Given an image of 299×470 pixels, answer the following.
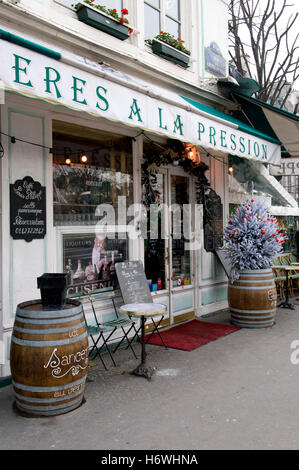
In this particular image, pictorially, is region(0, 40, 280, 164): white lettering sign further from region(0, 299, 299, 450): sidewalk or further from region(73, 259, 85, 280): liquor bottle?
region(0, 299, 299, 450): sidewalk

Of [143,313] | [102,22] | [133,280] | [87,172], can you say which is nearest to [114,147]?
[87,172]

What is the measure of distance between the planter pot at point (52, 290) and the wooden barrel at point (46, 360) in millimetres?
91

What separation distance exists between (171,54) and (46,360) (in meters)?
5.15

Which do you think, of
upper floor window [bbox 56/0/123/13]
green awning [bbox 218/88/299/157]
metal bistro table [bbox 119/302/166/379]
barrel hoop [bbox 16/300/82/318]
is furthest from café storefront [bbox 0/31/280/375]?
upper floor window [bbox 56/0/123/13]

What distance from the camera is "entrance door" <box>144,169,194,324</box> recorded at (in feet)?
21.1

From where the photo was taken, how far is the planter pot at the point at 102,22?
5.12 metres

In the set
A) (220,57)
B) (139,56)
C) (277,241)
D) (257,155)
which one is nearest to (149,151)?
(139,56)

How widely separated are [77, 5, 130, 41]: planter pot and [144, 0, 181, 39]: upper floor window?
34.3 inches

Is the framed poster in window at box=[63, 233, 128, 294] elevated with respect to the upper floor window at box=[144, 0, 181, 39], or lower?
lower

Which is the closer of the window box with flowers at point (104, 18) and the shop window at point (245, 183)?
the window box with flowers at point (104, 18)

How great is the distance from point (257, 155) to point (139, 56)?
2.47 metres

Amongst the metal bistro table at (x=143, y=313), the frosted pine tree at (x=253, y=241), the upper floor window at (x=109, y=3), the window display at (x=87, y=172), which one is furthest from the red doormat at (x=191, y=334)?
the upper floor window at (x=109, y=3)

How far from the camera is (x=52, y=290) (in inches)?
138

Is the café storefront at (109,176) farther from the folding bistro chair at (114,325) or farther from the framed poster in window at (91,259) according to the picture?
the folding bistro chair at (114,325)
